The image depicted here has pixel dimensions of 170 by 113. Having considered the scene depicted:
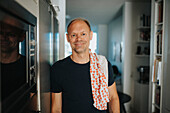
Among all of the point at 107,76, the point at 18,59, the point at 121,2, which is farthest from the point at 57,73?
the point at 121,2

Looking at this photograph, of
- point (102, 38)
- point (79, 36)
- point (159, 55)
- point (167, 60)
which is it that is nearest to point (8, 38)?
point (79, 36)

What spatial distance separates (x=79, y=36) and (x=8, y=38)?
79cm

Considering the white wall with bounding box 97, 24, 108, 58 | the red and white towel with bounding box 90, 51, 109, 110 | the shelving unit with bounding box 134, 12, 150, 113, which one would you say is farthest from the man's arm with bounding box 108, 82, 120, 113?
the white wall with bounding box 97, 24, 108, 58

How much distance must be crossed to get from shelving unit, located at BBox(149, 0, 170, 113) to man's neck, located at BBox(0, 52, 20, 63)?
2135mm

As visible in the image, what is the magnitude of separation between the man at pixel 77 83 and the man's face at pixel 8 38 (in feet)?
2.27

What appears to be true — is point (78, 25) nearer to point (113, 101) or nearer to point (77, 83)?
point (77, 83)

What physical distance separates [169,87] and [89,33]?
1.56m

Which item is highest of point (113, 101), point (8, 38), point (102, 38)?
point (102, 38)

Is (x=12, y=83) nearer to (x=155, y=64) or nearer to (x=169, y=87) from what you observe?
(x=169, y=87)

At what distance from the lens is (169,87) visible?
2.09 meters

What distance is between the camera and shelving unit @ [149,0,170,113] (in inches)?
84.7

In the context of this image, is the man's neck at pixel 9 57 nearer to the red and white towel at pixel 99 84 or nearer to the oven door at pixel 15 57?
the oven door at pixel 15 57

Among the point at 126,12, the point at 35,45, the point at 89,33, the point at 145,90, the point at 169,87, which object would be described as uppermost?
the point at 126,12

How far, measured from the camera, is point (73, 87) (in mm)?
1255
